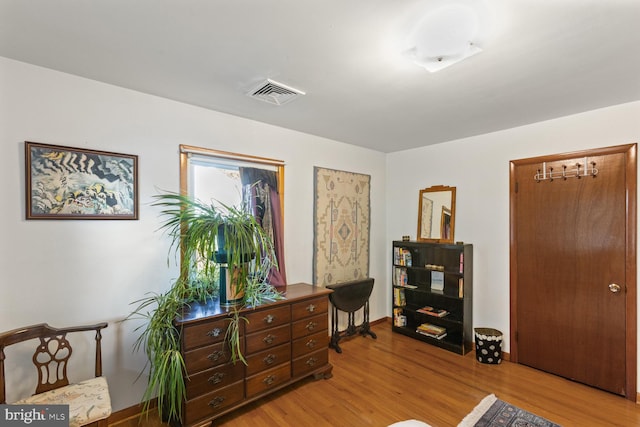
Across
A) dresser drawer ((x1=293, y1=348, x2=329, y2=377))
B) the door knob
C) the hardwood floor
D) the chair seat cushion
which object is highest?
the door knob

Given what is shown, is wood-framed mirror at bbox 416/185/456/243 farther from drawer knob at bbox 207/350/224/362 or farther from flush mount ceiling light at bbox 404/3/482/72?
drawer knob at bbox 207/350/224/362

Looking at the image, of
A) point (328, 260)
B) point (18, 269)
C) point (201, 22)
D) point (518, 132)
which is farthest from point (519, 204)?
point (18, 269)

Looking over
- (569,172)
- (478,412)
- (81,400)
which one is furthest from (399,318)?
(81,400)

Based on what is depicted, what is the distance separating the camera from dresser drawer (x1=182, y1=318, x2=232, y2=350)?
1.94 m

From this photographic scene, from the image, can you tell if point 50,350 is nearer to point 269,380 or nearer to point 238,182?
point 269,380

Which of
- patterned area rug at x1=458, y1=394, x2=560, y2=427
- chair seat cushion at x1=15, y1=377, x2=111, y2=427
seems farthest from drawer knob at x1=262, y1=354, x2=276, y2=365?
patterned area rug at x1=458, y1=394, x2=560, y2=427

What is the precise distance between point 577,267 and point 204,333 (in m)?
3.28

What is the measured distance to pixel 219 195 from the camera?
107 inches

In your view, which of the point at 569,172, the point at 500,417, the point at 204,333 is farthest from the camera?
the point at 569,172

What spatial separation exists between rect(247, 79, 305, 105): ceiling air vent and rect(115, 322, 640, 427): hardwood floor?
2.44 metres

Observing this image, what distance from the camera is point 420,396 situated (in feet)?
8.07

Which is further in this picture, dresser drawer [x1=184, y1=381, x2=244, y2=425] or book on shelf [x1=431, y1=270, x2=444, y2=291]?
book on shelf [x1=431, y1=270, x2=444, y2=291]

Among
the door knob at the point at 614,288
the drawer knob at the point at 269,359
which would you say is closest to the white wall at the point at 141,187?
the door knob at the point at 614,288

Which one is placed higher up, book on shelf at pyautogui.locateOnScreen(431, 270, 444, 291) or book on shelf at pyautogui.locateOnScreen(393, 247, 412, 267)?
book on shelf at pyautogui.locateOnScreen(393, 247, 412, 267)
